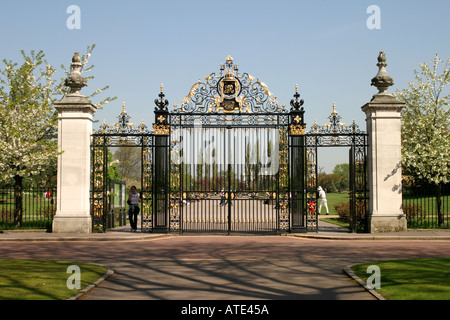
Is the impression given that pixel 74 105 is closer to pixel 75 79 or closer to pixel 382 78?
pixel 75 79

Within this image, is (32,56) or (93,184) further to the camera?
(32,56)

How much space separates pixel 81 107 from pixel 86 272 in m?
9.60

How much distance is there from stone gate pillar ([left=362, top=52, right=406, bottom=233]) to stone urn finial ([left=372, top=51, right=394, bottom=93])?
0.04 meters

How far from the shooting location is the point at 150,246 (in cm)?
1463

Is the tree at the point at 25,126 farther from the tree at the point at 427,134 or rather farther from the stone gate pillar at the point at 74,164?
the tree at the point at 427,134

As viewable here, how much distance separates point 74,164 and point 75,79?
3.08 meters

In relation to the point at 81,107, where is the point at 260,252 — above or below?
below

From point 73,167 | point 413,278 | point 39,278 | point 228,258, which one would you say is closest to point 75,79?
point 73,167

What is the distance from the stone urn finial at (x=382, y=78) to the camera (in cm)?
1773

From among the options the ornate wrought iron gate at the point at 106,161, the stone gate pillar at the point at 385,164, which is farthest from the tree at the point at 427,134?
the ornate wrought iron gate at the point at 106,161

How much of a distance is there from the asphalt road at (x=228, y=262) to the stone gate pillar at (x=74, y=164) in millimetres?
1858

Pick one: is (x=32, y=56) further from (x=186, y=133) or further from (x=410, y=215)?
(x=410, y=215)
